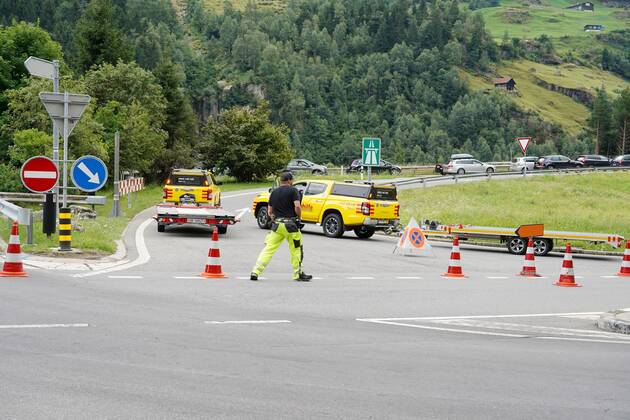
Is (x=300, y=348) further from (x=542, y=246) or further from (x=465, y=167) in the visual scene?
(x=465, y=167)

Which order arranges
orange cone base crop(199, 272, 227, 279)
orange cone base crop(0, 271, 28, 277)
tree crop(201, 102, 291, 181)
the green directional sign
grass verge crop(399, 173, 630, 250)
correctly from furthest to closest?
tree crop(201, 102, 291, 181)
grass verge crop(399, 173, 630, 250)
the green directional sign
orange cone base crop(199, 272, 227, 279)
orange cone base crop(0, 271, 28, 277)

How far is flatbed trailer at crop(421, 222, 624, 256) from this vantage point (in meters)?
25.5

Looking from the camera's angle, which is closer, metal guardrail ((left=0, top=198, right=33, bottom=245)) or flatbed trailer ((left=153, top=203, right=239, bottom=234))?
metal guardrail ((left=0, top=198, right=33, bottom=245))

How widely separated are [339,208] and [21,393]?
20.8 m

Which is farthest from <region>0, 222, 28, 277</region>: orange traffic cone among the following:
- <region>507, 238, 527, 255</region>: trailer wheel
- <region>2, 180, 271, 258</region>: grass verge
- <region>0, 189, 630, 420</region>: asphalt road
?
<region>507, 238, 527, 255</region>: trailer wheel

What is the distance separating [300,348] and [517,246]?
62.1 feet

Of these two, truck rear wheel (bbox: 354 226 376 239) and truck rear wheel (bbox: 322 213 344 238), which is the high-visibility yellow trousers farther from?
truck rear wheel (bbox: 354 226 376 239)

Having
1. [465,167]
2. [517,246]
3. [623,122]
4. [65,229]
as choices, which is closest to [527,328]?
[65,229]

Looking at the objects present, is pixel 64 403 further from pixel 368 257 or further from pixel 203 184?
pixel 203 184

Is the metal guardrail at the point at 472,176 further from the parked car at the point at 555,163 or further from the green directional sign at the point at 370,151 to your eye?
the green directional sign at the point at 370,151

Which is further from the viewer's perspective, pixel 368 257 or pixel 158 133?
pixel 158 133

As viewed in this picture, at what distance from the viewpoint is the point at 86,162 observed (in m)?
16.1

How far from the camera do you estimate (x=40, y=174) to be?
15.6 metres

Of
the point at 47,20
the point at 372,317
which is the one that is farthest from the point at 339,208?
the point at 47,20
